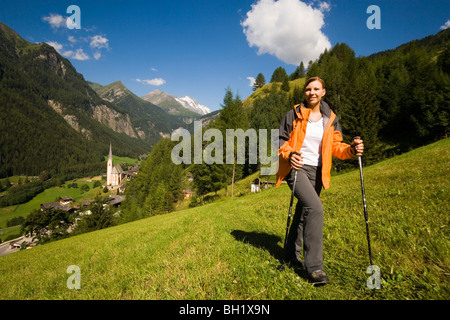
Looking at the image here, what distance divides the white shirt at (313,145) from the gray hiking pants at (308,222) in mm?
128

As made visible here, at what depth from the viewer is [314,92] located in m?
3.29

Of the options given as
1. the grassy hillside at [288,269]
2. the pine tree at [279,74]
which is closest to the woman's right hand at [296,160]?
the grassy hillside at [288,269]

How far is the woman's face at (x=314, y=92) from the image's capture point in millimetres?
3281

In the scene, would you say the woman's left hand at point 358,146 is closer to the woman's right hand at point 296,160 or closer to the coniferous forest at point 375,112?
the woman's right hand at point 296,160

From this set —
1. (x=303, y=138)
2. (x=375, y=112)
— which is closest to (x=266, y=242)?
(x=303, y=138)

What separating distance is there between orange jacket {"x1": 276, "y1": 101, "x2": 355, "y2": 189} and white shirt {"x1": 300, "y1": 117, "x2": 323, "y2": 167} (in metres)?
0.09

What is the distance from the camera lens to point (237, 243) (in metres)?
4.57

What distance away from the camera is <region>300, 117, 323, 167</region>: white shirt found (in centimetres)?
335

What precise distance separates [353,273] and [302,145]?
7.11 feet

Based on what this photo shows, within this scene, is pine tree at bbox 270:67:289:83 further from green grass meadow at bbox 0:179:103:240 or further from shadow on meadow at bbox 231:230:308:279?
green grass meadow at bbox 0:179:103:240

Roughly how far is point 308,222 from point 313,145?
134 centimetres

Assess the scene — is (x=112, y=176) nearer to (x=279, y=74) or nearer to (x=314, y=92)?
(x=279, y=74)
